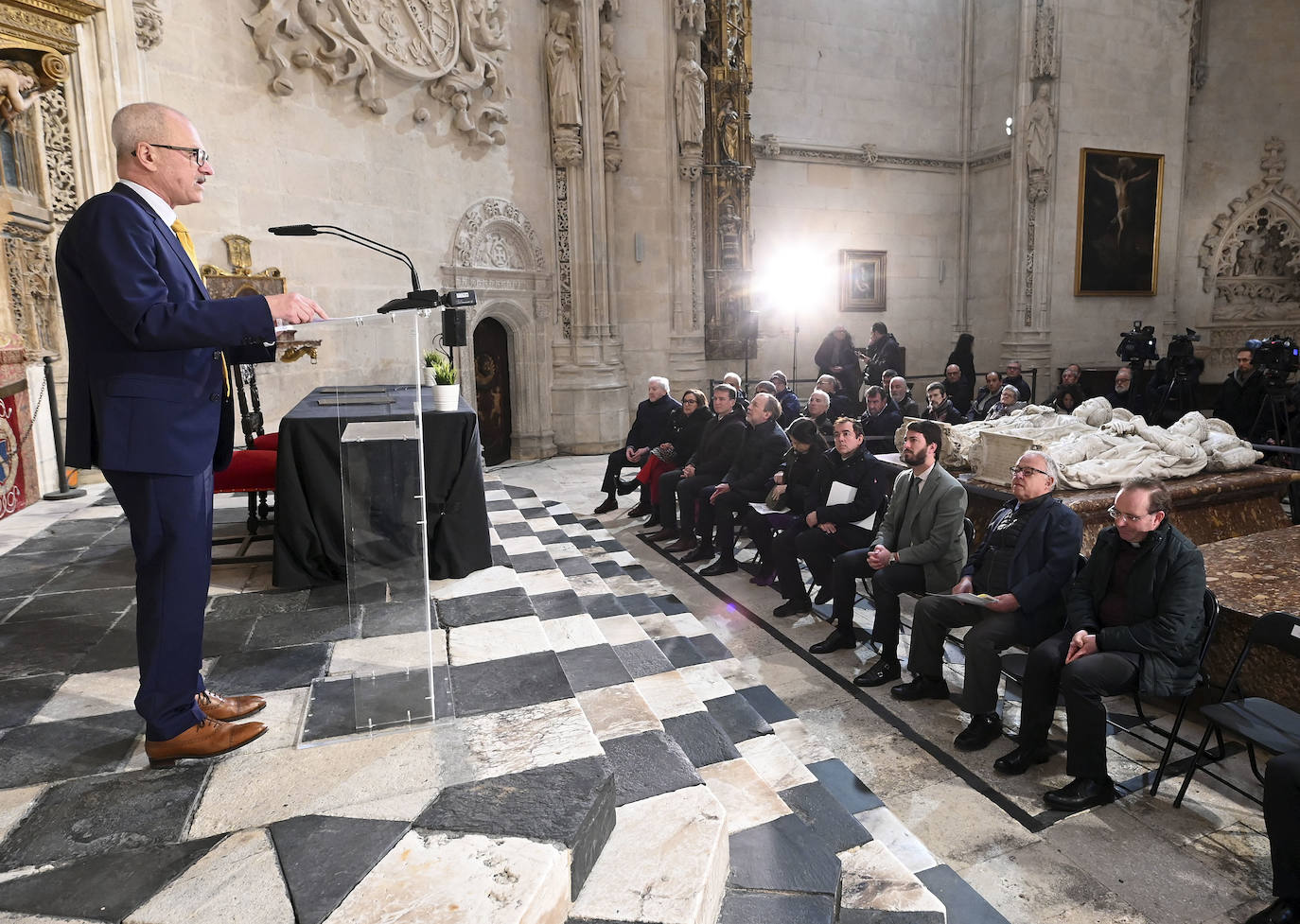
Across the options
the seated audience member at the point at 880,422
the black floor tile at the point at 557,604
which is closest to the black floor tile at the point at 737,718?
the black floor tile at the point at 557,604

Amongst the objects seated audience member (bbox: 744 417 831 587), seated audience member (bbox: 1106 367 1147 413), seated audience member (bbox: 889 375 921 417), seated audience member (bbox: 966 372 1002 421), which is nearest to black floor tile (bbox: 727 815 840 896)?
seated audience member (bbox: 744 417 831 587)

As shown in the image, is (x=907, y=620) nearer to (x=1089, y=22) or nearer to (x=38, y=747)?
(x=38, y=747)

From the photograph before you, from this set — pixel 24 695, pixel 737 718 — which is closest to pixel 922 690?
pixel 737 718

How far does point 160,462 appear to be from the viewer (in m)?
2.01

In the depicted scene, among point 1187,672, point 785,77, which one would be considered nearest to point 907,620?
point 1187,672

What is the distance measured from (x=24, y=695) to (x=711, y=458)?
5.31m

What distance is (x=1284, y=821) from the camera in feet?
8.55

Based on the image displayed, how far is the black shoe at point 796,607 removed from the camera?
5.53m

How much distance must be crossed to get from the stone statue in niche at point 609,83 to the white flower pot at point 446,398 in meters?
8.14

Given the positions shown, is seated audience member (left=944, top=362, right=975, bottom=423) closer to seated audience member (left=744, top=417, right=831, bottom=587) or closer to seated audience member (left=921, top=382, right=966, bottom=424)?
seated audience member (left=921, top=382, right=966, bottom=424)

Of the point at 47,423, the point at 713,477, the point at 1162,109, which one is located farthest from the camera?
the point at 1162,109

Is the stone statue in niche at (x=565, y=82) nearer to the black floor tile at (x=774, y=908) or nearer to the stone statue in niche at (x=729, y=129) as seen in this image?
the stone statue in niche at (x=729, y=129)

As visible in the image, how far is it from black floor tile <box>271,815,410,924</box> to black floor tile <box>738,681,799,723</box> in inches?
87.8

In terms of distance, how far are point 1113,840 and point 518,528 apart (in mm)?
3840
